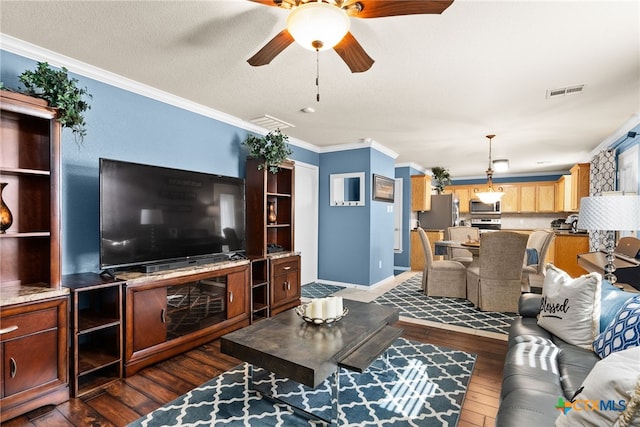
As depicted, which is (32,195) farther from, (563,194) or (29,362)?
(563,194)

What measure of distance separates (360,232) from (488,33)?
3584 millimetres

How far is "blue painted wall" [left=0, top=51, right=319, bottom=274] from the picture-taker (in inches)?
101

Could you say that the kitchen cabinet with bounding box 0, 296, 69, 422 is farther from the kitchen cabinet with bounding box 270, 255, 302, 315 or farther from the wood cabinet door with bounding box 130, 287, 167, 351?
the kitchen cabinet with bounding box 270, 255, 302, 315

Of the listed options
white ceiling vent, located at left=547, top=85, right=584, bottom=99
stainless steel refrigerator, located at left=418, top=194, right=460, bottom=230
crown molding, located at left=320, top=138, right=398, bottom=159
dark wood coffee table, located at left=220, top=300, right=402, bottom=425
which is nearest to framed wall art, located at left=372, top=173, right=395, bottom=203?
crown molding, located at left=320, top=138, right=398, bottom=159

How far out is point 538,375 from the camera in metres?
1.58

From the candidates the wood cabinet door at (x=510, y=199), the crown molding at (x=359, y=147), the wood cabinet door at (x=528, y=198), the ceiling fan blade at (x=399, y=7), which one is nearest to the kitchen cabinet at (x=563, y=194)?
the wood cabinet door at (x=528, y=198)

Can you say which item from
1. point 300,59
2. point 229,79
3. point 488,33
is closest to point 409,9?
point 488,33

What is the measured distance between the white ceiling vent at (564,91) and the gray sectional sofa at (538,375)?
2.25 m

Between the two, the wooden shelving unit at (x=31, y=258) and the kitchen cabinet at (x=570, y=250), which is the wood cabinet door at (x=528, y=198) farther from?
the wooden shelving unit at (x=31, y=258)

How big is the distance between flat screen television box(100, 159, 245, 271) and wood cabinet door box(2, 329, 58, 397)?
609mm

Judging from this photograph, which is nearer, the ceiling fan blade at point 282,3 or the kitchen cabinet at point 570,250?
the ceiling fan blade at point 282,3

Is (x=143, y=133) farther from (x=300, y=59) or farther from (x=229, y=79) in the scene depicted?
(x=300, y=59)

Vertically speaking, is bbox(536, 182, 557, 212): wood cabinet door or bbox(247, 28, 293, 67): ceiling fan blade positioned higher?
bbox(247, 28, 293, 67): ceiling fan blade

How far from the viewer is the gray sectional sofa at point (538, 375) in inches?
49.6
